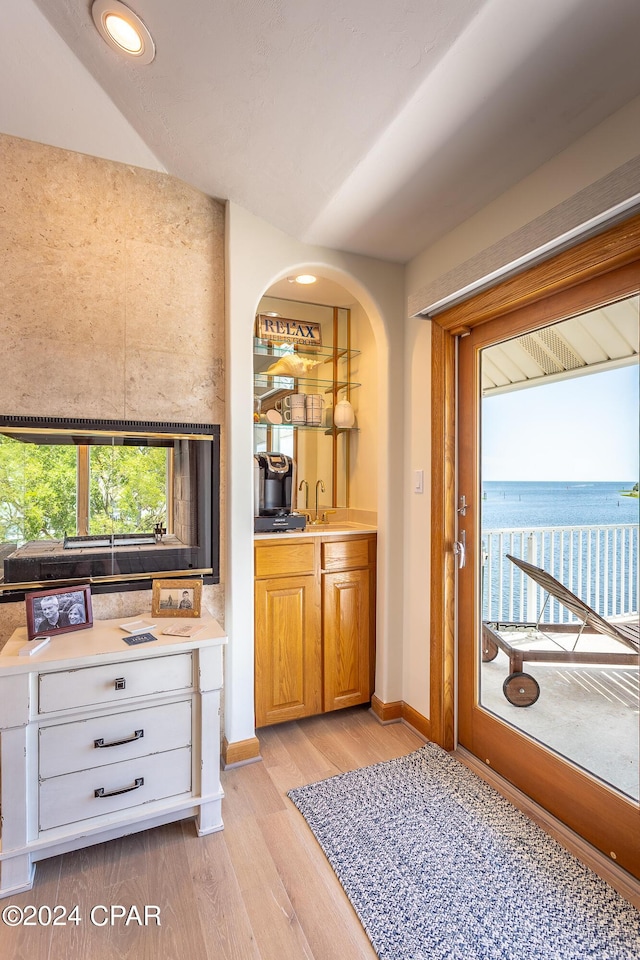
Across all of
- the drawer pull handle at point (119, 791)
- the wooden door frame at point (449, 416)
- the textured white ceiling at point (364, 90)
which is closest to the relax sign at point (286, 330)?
the textured white ceiling at point (364, 90)

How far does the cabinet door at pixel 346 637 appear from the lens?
2.57 meters

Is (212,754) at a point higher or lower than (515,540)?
lower

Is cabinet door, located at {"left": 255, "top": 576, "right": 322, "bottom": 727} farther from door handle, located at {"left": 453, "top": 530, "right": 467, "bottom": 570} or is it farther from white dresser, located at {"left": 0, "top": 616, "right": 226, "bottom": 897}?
door handle, located at {"left": 453, "top": 530, "right": 467, "bottom": 570}

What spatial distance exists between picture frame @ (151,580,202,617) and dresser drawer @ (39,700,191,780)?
0.38 meters

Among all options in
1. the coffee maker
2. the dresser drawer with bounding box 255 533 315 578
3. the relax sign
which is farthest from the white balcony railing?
the relax sign

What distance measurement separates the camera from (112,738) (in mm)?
1663

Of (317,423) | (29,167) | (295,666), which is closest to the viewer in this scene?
(29,167)

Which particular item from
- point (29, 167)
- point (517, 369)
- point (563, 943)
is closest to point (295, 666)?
point (563, 943)

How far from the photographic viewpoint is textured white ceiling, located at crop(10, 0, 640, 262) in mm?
1246

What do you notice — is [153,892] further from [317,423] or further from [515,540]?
[317,423]

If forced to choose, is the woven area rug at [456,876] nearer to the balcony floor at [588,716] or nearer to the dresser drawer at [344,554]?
the balcony floor at [588,716]

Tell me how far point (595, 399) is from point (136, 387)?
1.85 metres

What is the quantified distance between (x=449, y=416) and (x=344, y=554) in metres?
0.93

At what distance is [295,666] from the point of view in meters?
2.48
